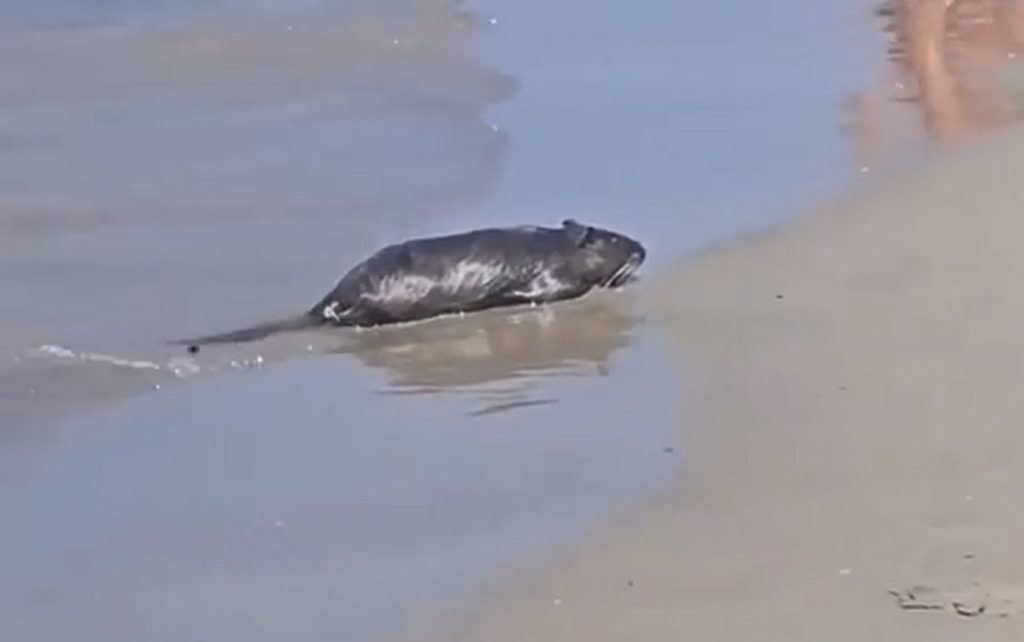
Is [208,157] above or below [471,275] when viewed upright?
below

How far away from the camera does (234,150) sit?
9711 millimetres

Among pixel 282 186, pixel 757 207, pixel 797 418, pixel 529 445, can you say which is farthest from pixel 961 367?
pixel 282 186

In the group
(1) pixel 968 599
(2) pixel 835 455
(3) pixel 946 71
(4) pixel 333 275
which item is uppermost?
(1) pixel 968 599

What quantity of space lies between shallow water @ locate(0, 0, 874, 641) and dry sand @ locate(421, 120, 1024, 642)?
18 cm

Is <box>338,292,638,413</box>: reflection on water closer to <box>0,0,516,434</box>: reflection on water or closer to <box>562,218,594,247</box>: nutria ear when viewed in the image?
<box>562,218,594,247</box>: nutria ear

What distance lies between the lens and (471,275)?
281 inches

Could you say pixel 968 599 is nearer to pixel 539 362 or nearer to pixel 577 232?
pixel 539 362

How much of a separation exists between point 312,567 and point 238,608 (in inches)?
10.7

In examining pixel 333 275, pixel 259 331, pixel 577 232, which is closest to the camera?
pixel 259 331

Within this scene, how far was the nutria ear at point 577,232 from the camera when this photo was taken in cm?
723

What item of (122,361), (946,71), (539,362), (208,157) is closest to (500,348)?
(539,362)

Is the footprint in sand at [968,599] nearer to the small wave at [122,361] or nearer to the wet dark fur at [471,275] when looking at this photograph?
the small wave at [122,361]

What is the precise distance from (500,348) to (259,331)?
0.74m

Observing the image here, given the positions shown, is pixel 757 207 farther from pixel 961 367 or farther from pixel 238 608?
pixel 238 608
